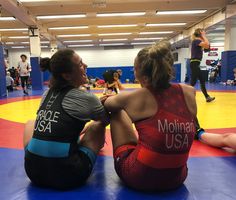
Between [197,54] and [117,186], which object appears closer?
[117,186]

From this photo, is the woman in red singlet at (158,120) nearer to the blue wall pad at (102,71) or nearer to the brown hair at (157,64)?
the brown hair at (157,64)

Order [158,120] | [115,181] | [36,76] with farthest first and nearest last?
[36,76] → [115,181] → [158,120]

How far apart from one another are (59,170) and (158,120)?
0.80 m

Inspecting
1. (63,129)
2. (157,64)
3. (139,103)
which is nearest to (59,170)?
(63,129)

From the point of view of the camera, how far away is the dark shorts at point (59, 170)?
1877 millimetres

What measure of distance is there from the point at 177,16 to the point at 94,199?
1371 cm

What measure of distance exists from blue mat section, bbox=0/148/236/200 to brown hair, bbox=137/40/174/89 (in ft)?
2.73

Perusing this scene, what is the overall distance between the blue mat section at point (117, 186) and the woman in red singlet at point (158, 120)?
17 centimetres

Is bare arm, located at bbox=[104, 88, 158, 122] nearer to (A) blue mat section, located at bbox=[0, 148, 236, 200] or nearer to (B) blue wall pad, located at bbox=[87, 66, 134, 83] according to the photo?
(A) blue mat section, located at bbox=[0, 148, 236, 200]

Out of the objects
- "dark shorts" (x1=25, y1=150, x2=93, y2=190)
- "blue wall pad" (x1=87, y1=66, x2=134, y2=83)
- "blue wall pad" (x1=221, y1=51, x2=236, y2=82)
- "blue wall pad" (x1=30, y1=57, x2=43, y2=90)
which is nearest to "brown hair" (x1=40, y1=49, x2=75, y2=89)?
"dark shorts" (x1=25, y1=150, x2=93, y2=190)

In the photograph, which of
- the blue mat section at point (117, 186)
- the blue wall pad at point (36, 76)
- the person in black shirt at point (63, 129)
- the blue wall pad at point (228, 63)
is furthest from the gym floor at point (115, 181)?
the blue wall pad at point (228, 63)

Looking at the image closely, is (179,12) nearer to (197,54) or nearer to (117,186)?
(197,54)

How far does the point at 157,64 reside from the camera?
1.73m

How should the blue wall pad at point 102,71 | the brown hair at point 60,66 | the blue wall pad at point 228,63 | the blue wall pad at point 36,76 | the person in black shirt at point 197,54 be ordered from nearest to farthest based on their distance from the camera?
the brown hair at point 60,66 → the person in black shirt at point 197,54 → the blue wall pad at point 228,63 → the blue wall pad at point 36,76 → the blue wall pad at point 102,71
